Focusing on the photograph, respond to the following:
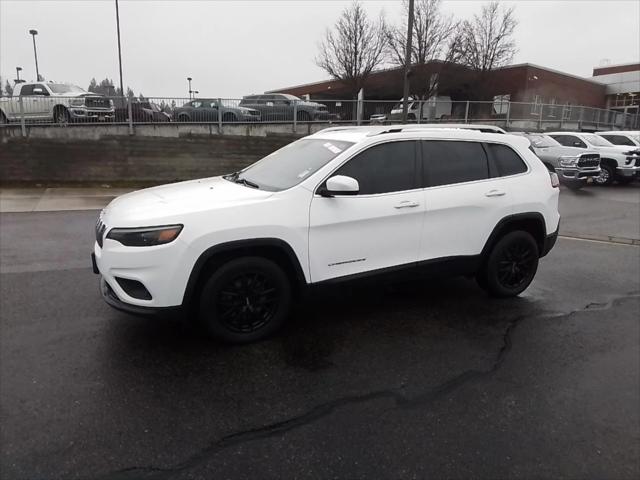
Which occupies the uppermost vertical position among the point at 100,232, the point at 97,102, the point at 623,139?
the point at 97,102

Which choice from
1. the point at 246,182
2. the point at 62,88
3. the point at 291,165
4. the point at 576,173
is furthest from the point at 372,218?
the point at 62,88

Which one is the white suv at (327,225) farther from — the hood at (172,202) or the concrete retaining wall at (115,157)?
the concrete retaining wall at (115,157)

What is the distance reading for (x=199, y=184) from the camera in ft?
14.4

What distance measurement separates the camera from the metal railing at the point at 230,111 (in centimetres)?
1503

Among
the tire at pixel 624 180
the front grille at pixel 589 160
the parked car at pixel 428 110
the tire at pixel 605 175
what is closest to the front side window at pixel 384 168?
the front grille at pixel 589 160

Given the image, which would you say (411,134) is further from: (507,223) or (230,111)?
(230,111)

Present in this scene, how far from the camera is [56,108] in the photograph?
15266mm

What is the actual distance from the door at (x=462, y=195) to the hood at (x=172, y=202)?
156cm

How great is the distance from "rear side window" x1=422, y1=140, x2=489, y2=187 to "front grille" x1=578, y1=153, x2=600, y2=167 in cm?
1280

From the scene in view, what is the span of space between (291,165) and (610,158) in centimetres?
1627

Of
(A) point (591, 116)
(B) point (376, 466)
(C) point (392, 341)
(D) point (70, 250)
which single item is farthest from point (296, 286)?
(A) point (591, 116)

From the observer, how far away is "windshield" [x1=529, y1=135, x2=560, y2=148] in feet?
55.1

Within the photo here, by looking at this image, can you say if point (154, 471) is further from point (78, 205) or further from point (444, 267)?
point (78, 205)

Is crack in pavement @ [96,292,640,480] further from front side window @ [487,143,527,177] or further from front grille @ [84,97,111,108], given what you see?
front grille @ [84,97,111,108]
